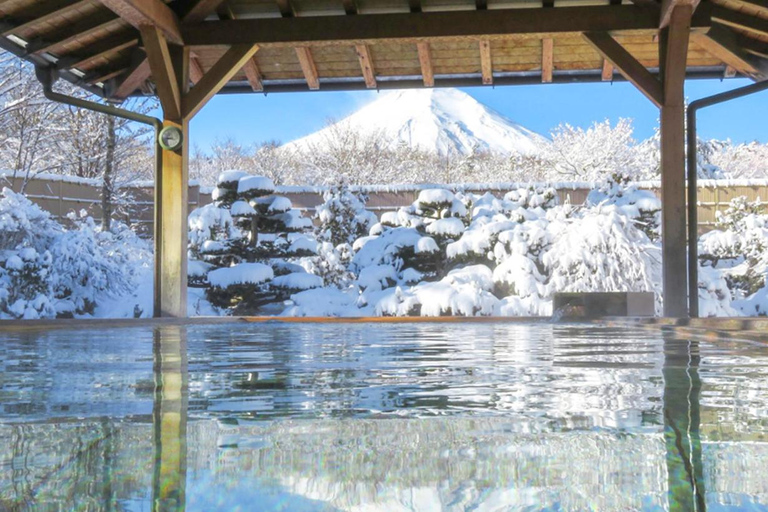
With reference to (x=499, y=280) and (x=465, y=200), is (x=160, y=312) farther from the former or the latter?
(x=465, y=200)

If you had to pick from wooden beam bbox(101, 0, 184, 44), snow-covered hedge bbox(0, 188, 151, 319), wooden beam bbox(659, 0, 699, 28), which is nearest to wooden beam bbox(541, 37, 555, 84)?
wooden beam bbox(659, 0, 699, 28)

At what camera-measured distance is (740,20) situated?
5594mm

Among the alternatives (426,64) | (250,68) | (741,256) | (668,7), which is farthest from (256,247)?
(741,256)

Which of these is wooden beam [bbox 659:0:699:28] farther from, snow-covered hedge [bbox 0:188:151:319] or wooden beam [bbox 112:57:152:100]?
snow-covered hedge [bbox 0:188:151:319]

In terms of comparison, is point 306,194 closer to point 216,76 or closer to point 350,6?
point 216,76

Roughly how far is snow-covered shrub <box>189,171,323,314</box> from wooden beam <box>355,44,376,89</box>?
339 cm

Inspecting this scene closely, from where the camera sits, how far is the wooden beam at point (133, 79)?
6.29 meters

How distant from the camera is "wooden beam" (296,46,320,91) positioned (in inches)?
251

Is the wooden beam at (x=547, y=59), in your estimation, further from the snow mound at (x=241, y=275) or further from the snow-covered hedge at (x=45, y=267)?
the snow-covered hedge at (x=45, y=267)

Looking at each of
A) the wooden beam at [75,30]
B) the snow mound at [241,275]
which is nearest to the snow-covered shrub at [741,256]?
the snow mound at [241,275]

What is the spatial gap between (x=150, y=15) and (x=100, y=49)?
49.3 inches

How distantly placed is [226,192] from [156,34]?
15.9 feet

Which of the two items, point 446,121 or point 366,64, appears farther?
point 446,121

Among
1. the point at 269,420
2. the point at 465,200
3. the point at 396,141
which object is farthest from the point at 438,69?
the point at 396,141
